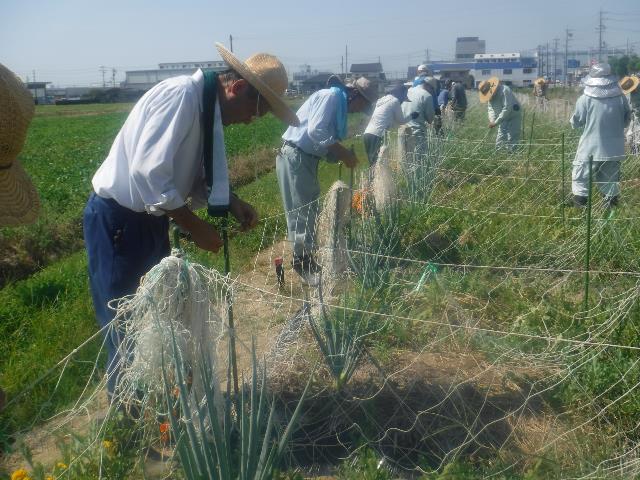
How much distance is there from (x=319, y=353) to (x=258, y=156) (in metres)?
11.5

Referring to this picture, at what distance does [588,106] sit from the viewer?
6906 mm

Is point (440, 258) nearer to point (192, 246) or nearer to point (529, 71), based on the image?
point (192, 246)

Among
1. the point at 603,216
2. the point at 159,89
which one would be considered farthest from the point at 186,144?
the point at 603,216

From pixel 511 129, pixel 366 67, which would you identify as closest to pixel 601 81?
pixel 511 129

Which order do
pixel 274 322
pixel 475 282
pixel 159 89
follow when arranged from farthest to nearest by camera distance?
pixel 475 282, pixel 274 322, pixel 159 89

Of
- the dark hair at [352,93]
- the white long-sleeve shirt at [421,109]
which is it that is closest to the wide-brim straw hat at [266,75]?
the dark hair at [352,93]

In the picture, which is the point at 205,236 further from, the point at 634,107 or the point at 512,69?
the point at 512,69

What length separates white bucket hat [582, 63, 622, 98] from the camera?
22.4 ft

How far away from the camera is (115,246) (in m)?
2.87

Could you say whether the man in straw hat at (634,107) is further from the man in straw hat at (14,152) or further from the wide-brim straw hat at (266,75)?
the man in straw hat at (14,152)

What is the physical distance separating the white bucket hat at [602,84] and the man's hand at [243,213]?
4819 millimetres

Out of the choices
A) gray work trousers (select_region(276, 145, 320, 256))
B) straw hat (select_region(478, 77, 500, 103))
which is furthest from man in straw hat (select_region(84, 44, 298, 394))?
straw hat (select_region(478, 77, 500, 103))

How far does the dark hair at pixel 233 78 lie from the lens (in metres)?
2.88

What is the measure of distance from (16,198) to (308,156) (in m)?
3.42
